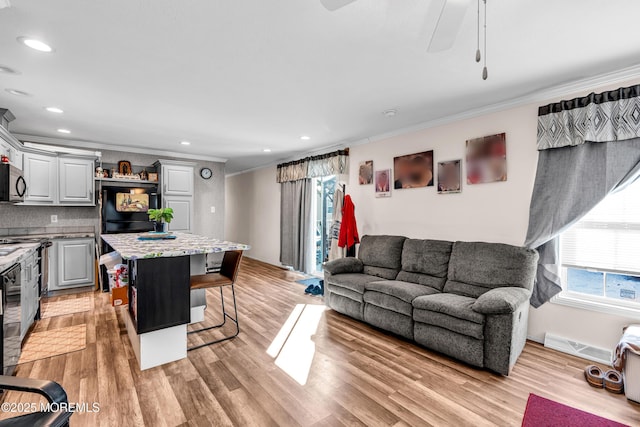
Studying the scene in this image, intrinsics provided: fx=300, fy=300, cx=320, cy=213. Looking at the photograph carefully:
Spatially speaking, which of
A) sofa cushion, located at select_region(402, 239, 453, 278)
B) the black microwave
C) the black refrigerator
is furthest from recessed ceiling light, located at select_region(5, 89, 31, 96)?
sofa cushion, located at select_region(402, 239, 453, 278)

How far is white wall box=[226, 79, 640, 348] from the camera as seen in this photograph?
111 inches

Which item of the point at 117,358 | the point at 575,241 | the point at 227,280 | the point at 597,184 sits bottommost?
the point at 117,358

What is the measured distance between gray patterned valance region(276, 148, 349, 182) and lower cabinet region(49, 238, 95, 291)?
140 inches

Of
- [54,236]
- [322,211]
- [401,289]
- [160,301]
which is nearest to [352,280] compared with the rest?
[401,289]

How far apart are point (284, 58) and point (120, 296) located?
2.58 metres

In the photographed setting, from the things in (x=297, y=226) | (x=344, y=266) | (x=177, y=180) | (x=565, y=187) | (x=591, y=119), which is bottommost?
(x=344, y=266)

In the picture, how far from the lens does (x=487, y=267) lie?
2.98m

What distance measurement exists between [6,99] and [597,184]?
5815 millimetres

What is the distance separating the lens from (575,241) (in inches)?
113

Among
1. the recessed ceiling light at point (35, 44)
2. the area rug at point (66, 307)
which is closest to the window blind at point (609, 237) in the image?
the recessed ceiling light at point (35, 44)

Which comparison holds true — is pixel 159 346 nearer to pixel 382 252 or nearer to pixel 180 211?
pixel 382 252

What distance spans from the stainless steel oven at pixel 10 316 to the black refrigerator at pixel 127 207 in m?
2.76

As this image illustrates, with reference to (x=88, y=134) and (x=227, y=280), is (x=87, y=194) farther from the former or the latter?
(x=227, y=280)

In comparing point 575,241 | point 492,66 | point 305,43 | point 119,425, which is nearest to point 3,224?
point 119,425
